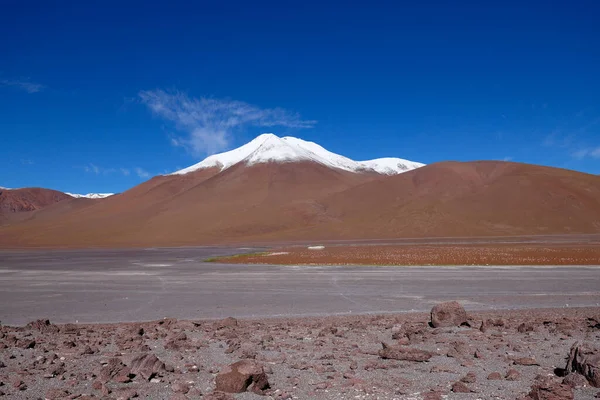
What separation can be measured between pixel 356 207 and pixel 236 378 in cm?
12145

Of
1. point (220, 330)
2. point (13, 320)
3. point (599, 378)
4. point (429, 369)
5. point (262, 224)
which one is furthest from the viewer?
point (262, 224)

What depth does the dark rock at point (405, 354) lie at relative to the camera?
8.55 meters

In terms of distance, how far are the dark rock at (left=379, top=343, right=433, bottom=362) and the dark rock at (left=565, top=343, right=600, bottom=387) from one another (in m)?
2.05

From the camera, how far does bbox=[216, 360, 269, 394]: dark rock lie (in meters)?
6.89

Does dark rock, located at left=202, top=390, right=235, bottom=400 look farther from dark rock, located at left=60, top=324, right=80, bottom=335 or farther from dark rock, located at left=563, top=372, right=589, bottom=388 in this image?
dark rock, located at left=60, top=324, right=80, bottom=335

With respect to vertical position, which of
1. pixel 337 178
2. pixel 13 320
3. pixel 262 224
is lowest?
pixel 13 320

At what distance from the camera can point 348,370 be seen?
8.05 meters

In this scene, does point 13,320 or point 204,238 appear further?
point 204,238

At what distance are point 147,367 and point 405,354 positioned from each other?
3.97m

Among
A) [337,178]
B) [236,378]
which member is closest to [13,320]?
[236,378]

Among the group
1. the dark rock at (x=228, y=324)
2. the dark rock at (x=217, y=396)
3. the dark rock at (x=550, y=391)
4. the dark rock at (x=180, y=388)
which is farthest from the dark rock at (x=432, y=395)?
the dark rock at (x=228, y=324)

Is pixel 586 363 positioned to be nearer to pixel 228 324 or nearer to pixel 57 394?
pixel 57 394

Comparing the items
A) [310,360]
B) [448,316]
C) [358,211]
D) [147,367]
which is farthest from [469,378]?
[358,211]

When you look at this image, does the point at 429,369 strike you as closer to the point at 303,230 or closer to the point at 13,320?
the point at 13,320
